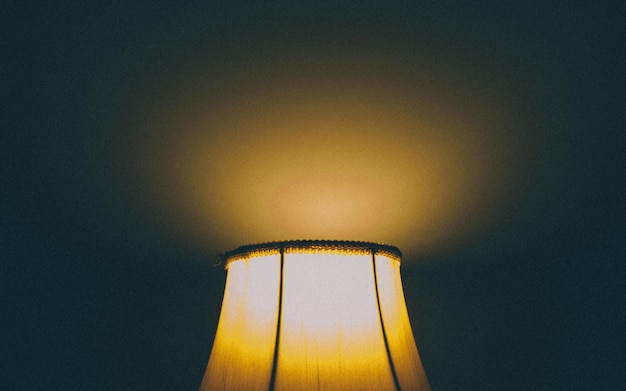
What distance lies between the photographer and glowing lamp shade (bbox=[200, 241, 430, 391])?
0.56m

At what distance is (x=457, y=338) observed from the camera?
0.97 metres

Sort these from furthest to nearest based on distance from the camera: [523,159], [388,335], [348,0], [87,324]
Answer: [87,324], [523,159], [348,0], [388,335]

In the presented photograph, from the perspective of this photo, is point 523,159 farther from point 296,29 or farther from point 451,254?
point 296,29

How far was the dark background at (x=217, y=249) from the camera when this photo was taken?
29.2 inches

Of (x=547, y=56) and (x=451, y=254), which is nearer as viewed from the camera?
(x=547, y=56)

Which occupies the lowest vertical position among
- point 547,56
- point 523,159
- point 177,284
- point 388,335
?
point 388,335

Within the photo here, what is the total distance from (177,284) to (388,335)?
52 centimetres

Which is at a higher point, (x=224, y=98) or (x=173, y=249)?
(x=224, y=98)

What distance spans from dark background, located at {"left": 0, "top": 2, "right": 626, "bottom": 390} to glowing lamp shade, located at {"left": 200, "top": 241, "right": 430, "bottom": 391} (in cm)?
31

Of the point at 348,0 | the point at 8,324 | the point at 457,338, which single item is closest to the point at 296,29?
the point at 348,0

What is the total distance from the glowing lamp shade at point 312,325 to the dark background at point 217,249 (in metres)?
0.31

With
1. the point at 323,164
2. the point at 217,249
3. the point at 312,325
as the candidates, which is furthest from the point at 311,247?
the point at 217,249

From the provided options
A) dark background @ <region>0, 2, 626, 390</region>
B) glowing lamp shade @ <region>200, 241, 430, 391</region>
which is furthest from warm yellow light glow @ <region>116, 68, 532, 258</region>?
glowing lamp shade @ <region>200, 241, 430, 391</region>

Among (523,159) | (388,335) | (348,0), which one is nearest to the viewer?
(388,335)
